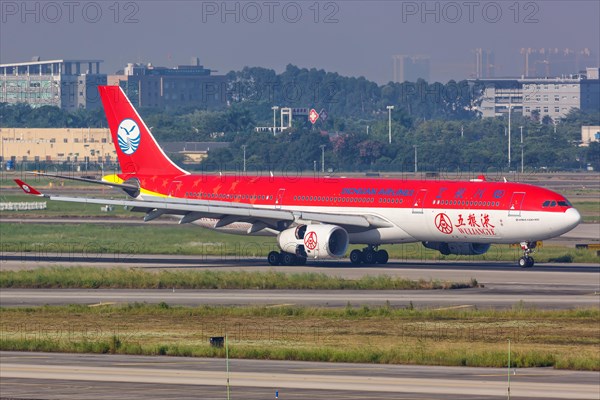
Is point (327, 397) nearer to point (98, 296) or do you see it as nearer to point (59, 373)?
point (59, 373)

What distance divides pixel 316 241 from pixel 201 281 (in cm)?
820

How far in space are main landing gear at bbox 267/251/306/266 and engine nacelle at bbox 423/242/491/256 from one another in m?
6.62

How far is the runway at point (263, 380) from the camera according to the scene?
27.9m

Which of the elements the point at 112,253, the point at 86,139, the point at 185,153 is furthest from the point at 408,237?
the point at 86,139

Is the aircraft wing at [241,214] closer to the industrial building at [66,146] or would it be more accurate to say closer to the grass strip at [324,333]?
the grass strip at [324,333]

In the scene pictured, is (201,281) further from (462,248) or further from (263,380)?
(263,380)

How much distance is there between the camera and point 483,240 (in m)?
60.4

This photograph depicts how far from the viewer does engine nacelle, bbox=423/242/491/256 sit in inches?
2480

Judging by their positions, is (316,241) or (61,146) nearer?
(316,241)

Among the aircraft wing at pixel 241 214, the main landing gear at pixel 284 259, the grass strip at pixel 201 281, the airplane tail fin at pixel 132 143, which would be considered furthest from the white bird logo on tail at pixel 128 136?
the grass strip at pixel 201 281

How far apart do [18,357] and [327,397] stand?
10.5m

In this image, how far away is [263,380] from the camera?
29891 mm

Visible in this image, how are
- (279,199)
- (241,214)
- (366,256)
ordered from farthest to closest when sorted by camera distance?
(279,199)
(366,256)
(241,214)

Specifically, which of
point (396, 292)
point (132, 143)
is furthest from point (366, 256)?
point (132, 143)
